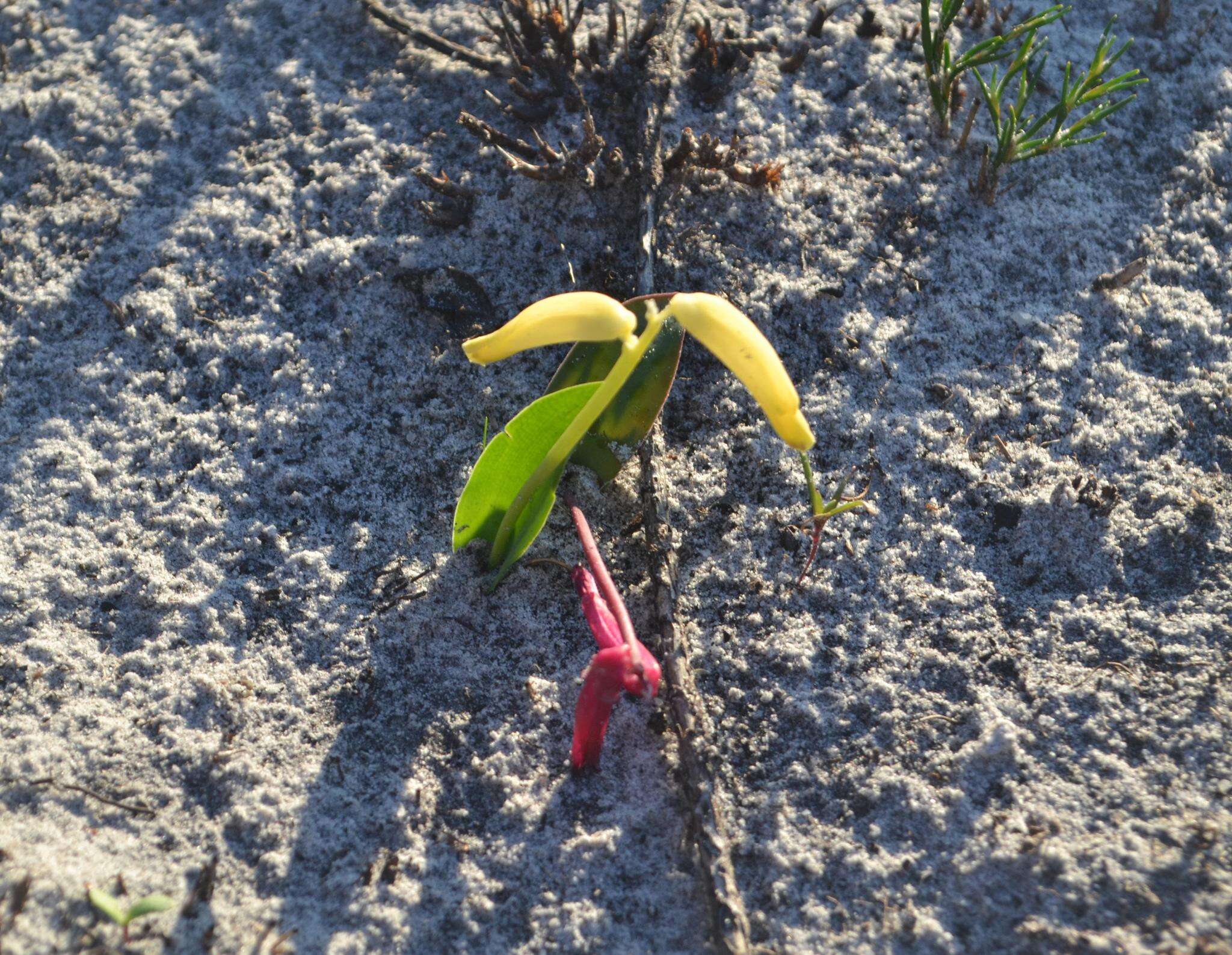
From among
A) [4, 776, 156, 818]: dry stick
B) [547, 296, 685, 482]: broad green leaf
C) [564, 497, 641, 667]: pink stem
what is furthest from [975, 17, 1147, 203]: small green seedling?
[4, 776, 156, 818]: dry stick

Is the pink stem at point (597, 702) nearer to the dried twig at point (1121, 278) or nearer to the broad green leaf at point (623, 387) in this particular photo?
the broad green leaf at point (623, 387)

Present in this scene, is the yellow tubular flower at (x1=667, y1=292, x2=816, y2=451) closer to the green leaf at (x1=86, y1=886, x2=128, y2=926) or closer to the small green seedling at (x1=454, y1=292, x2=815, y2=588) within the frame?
the small green seedling at (x1=454, y1=292, x2=815, y2=588)

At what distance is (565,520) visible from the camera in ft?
6.90

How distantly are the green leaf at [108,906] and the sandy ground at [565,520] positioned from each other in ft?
0.10

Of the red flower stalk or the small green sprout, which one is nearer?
the red flower stalk

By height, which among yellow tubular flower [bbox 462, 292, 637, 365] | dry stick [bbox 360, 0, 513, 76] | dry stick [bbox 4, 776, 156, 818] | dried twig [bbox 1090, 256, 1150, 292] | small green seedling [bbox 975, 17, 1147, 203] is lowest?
dry stick [bbox 4, 776, 156, 818]

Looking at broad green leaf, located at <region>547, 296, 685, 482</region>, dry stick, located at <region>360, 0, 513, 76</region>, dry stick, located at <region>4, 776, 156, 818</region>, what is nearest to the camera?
dry stick, located at <region>4, 776, 156, 818</region>

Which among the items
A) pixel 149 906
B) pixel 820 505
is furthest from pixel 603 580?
pixel 149 906

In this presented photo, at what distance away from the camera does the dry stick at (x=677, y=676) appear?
1.58 m

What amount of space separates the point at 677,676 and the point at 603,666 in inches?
9.3

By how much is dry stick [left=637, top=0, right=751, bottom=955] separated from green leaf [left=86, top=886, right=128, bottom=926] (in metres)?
0.90

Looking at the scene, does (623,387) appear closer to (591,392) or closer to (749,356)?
(591,392)

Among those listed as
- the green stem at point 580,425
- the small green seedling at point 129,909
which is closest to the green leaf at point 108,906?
the small green seedling at point 129,909

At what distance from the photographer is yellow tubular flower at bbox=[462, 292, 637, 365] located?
5.14 feet
